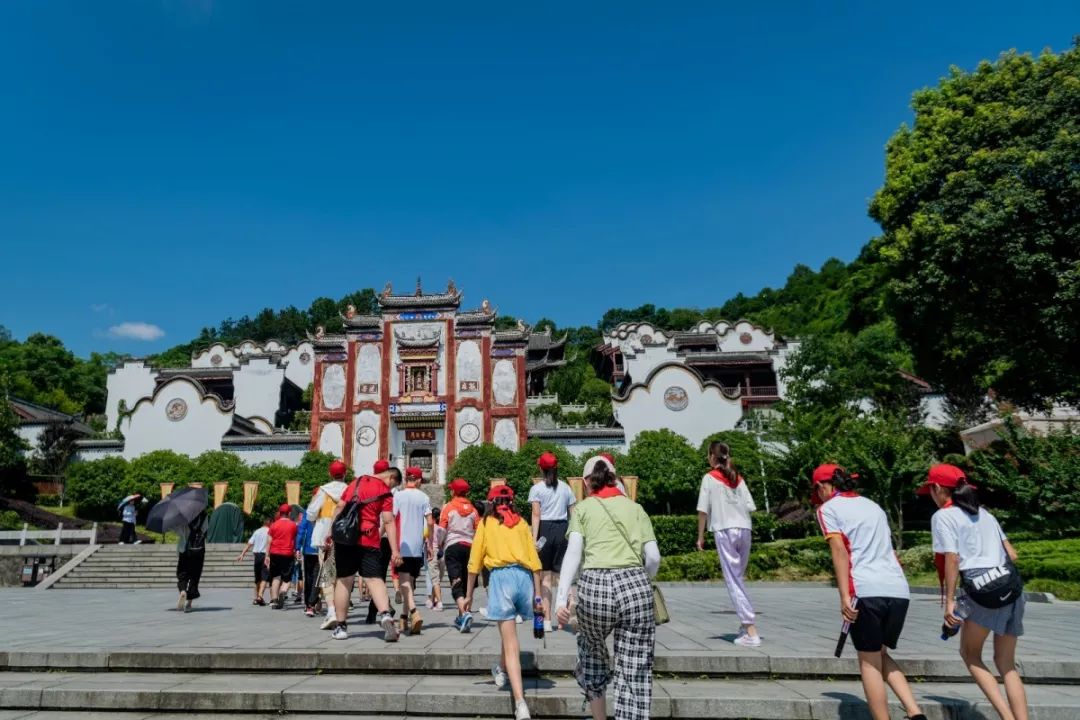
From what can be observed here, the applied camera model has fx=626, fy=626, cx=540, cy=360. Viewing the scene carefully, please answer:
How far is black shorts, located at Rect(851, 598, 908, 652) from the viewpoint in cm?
382

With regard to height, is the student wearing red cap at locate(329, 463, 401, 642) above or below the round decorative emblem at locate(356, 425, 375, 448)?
below

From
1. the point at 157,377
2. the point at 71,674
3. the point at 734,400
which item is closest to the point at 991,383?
the point at 734,400

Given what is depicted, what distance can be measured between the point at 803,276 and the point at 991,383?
54044 millimetres

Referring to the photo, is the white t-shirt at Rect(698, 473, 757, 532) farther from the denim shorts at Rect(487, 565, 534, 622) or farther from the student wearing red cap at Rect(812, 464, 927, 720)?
the denim shorts at Rect(487, 565, 534, 622)

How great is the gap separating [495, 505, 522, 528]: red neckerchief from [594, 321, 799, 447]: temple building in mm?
29142

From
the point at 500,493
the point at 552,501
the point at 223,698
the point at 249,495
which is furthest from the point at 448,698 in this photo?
the point at 249,495

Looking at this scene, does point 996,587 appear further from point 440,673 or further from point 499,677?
point 440,673

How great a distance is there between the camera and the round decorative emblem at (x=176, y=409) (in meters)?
35.1

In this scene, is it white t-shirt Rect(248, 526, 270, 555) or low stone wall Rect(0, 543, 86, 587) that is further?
low stone wall Rect(0, 543, 86, 587)

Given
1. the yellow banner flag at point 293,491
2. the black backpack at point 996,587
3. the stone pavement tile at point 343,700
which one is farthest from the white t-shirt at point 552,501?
the yellow banner flag at point 293,491

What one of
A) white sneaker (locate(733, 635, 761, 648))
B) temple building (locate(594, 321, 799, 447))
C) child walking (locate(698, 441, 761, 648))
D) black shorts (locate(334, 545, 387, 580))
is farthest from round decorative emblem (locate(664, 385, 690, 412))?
black shorts (locate(334, 545, 387, 580))

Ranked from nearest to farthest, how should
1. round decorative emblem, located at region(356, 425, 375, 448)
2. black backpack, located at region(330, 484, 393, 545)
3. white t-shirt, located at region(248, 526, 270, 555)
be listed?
black backpack, located at region(330, 484, 393, 545) → white t-shirt, located at region(248, 526, 270, 555) → round decorative emblem, located at region(356, 425, 375, 448)

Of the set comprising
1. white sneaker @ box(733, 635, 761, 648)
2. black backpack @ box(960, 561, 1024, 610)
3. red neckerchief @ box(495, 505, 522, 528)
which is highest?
red neckerchief @ box(495, 505, 522, 528)

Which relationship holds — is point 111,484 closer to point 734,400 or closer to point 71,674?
point 71,674
